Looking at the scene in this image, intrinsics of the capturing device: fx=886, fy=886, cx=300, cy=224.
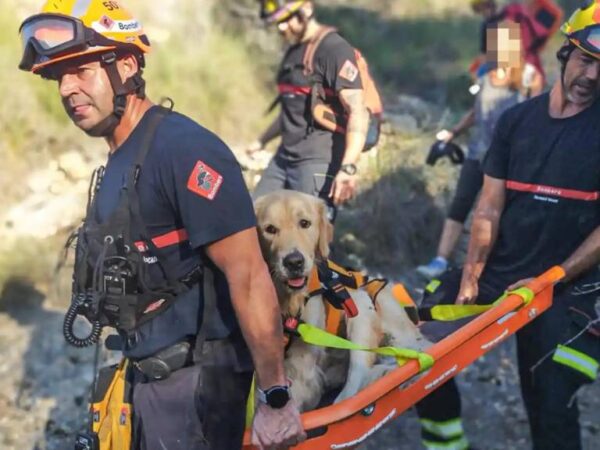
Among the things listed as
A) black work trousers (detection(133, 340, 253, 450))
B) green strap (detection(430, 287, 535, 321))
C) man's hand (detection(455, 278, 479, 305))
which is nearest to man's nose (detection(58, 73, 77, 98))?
black work trousers (detection(133, 340, 253, 450))

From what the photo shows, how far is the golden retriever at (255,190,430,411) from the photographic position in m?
3.39

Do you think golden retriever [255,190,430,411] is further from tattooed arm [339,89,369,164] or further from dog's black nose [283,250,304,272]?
tattooed arm [339,89,369,164]

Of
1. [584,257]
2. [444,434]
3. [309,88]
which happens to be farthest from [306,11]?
[444,434]

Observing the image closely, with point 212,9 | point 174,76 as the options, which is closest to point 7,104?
point 174,76

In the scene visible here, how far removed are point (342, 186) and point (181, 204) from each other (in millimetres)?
2434

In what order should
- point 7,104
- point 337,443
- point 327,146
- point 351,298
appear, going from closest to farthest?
1. point 337,443
2. point 351,298
3. point 327,146
4. point 7,104

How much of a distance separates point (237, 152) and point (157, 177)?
218 inches

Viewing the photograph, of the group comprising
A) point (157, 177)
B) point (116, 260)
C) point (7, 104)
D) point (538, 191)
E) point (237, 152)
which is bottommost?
point (237, 152)

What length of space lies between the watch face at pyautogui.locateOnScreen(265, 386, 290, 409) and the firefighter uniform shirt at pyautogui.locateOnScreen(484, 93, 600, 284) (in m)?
1.65

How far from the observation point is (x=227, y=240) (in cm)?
238

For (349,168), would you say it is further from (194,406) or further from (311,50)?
(194,406)

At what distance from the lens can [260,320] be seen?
242cm

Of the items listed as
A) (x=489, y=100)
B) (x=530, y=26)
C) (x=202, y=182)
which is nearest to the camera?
(x=202, y=182)

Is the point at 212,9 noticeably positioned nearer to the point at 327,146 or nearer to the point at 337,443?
the point at 327,146
